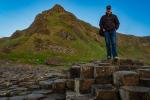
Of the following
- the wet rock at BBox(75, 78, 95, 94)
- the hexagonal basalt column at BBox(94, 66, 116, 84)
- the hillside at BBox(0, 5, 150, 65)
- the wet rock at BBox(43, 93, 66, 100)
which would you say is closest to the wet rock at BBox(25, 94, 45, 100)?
the wet rock at BBox(43, 93, 66, 100)

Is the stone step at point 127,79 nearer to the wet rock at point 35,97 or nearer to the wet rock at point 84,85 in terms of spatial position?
the wet rock at point 84,85

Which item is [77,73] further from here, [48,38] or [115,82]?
[48,38]

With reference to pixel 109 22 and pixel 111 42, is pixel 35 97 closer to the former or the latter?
pixel 111 42

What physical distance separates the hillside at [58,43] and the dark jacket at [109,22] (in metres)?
26.1

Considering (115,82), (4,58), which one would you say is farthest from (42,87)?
(4,58)

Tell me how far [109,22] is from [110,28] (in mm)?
243

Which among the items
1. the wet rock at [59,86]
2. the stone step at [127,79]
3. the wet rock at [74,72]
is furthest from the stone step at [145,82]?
the wet rock at [74,72]

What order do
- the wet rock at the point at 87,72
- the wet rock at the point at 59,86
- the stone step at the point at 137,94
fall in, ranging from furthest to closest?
1. the wet rock at the point at 59,86
2. the wet rock at the point at 87,72
3. the stone step at the point at 137,94

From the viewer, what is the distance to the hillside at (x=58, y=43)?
44844 mm

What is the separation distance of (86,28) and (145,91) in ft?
203

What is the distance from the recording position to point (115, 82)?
775 cm

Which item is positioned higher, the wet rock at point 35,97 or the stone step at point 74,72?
the stone step at point 74,72

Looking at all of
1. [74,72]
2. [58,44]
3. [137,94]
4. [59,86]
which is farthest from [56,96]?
[58,44]

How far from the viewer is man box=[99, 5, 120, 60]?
39.0 feet
